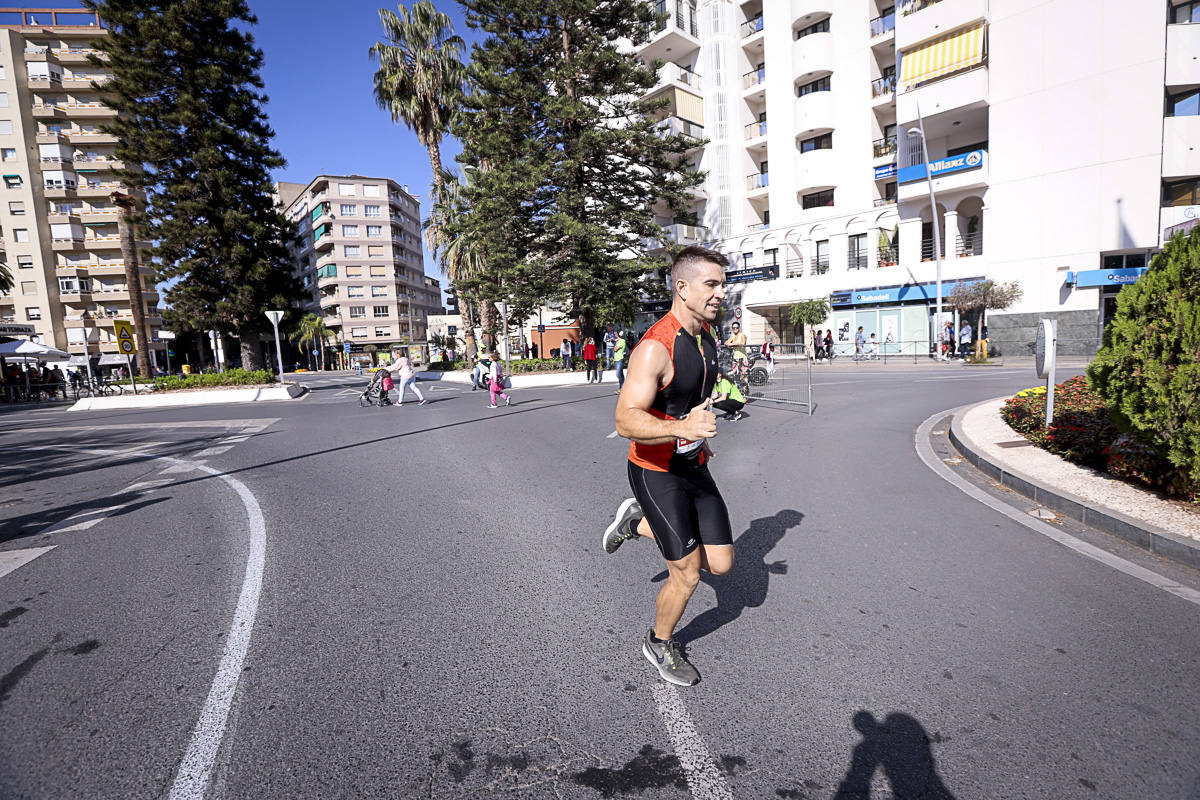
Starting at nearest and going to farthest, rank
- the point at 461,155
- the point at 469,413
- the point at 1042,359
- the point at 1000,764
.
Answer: the point at 1000,764
the point at 1042,359
the point at 469,413
the point at 461,155

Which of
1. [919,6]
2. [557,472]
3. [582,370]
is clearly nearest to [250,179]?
[582,370]

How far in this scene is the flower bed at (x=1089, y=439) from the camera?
4918 mm

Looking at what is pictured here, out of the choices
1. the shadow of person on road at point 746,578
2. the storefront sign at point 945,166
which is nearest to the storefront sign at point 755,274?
the storefront sign at point 945,166

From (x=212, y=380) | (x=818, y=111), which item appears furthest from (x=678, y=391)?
(x=818, y=111)

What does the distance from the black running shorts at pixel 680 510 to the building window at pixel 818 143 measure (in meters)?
38.1

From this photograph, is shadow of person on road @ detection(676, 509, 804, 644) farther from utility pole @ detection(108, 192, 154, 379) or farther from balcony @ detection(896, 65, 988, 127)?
balcony @ detection(896, 65, 988, 127)

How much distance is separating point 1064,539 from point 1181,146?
1165 inches

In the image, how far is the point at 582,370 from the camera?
25.5 m

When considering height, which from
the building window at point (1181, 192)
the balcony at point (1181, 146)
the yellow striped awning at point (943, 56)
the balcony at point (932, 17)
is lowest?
the building window at point (1181, 192)

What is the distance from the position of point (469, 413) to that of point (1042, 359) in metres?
10.9

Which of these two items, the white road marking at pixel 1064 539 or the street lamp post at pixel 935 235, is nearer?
the white road marking at pixel 1064 539

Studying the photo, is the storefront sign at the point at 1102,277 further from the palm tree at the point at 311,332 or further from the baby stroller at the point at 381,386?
the palm tree at the point at 311,332

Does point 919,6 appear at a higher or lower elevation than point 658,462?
higher

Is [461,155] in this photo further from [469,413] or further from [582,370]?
[469,413]
